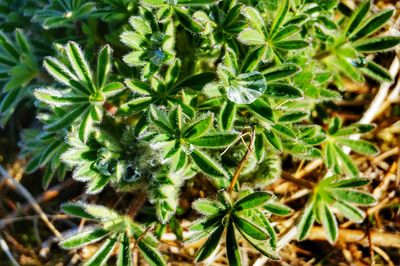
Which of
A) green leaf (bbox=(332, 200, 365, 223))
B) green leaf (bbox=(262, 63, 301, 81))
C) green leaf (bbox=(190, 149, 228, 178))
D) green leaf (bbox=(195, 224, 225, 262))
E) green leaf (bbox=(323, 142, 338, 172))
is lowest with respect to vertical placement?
green leaf (bbox=(332, 200, 365, 223))

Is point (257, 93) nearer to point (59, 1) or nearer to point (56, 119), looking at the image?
point (56, 119)

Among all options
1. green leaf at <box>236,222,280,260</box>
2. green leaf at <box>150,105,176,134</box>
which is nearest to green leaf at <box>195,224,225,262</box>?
green leaf at <box>236,222,280,260</box>

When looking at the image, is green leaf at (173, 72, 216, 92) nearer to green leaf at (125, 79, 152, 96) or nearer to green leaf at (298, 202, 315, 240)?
green leaf at (125, 79, 152, 96)

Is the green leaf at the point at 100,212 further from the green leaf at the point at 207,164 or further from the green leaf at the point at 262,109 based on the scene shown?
the green leaf at the point at 262,109

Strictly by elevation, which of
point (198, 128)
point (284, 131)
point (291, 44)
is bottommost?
point (284, 131)

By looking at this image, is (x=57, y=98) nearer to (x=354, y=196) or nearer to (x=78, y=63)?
(x=78, y=63)

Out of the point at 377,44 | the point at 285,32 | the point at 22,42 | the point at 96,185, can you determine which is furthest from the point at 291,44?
the point at 22,42
